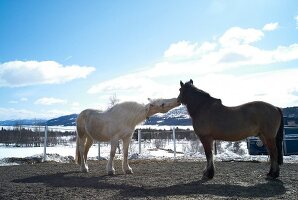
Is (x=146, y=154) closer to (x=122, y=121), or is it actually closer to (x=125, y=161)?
(x=125, y=161)

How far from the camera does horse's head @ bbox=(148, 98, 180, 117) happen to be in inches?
397

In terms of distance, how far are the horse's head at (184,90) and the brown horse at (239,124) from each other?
48 cm

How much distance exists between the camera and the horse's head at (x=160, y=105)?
1008 cm

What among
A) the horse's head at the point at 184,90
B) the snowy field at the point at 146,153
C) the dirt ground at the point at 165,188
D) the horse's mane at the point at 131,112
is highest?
the horse's head at the point at 184,90

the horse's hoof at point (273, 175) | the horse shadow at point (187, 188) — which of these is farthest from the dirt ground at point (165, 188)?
the horse's hoof at point (273, 175)

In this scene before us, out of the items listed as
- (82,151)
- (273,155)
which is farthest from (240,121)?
(82,151)

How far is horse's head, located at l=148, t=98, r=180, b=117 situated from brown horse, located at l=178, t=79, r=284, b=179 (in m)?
1.41

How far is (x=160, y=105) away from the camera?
1023 centimetres

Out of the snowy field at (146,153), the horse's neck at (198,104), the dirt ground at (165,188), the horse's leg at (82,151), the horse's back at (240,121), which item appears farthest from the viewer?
the snowy field at (146,153)

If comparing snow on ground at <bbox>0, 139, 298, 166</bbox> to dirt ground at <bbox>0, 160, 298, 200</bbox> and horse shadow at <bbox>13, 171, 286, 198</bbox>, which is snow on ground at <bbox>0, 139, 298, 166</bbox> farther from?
horse shadow at <bbox>13, 171, 286, 198</bbox>

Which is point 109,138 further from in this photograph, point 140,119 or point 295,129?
point 295,129

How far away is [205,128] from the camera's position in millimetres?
8422

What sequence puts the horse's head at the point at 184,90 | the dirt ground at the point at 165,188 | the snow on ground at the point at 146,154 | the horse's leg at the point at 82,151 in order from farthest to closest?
the snow on ground at the point at 146,154, the horse's leg at the point at 82,151, the horse's head at the point at 184,90, the dirt ground at the point at 165,188

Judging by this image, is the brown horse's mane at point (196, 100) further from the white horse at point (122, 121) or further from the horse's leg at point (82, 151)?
the horse's leg at point (82, 151)
